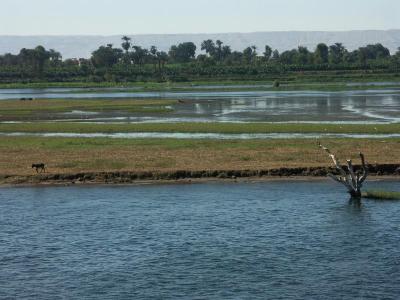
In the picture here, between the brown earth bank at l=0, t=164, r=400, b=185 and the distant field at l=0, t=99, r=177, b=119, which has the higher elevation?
the distant field at l=0, t=99, r=177, b=119

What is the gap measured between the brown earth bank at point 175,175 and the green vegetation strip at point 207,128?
1882cm

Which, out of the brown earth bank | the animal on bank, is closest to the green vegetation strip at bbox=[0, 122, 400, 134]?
the brown earth bank

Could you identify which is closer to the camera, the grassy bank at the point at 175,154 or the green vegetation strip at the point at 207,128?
the grassy bank at the point at 175,154

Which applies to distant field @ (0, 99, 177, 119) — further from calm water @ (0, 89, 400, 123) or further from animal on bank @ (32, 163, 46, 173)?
animal on bank @ (32, 163, 46, 173)

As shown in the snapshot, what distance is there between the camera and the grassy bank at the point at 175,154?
163 feet

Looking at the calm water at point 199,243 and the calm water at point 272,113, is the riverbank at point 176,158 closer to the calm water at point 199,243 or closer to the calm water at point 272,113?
the calm water at point 199,243

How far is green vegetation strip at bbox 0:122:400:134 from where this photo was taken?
223 feet

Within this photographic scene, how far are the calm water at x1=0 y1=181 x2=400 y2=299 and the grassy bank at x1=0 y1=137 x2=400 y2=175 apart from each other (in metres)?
4.65

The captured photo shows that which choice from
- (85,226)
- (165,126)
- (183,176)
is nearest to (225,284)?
(85,226)

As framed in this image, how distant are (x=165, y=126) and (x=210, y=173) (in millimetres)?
27707

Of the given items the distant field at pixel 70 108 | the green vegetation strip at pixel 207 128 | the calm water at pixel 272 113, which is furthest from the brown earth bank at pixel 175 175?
the distant field at pixel 70 108

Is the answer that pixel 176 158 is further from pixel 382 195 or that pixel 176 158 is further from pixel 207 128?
pixel 207 128

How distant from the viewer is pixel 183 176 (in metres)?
47.7

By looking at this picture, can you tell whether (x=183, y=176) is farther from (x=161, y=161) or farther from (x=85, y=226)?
(x=85, y=226)
